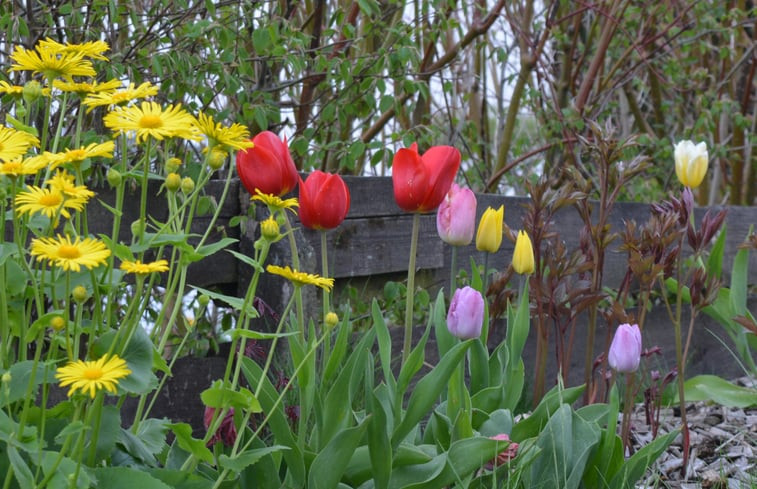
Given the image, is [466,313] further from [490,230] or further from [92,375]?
[92,375]

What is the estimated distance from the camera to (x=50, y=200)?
923 millimetres

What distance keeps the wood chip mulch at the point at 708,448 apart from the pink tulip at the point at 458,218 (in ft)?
2.12

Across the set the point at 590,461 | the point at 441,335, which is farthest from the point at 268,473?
the point at 590,461

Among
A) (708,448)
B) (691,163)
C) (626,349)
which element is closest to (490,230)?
(626,349)

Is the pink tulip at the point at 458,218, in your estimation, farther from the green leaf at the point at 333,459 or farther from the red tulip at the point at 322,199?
the green leaf at the point at 333,459

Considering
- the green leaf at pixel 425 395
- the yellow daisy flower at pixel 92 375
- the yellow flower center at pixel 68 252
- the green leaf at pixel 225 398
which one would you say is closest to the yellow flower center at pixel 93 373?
the yellow daisy flower at pixel 92 375

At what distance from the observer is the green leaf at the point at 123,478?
3.43ft

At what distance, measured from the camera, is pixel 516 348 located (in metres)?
1.61

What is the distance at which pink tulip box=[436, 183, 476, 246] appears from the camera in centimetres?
148

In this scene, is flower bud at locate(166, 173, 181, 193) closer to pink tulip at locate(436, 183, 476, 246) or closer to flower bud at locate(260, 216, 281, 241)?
flower bud at locate(260, 216, 281, 241)

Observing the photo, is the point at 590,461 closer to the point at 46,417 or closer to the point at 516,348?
the point at 516,348

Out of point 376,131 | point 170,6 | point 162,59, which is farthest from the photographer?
point 376,131

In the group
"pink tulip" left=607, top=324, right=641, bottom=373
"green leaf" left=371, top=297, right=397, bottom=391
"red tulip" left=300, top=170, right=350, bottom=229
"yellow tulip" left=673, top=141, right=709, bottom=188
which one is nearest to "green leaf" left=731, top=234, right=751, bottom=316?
"yellow tulip" left=673, top=141, right=709, bottom=188

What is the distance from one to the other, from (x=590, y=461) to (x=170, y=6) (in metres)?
1.57
